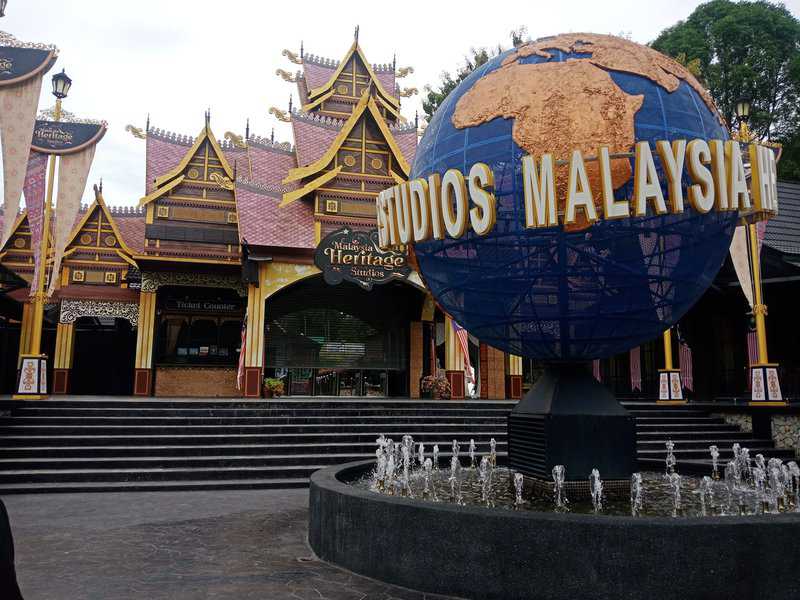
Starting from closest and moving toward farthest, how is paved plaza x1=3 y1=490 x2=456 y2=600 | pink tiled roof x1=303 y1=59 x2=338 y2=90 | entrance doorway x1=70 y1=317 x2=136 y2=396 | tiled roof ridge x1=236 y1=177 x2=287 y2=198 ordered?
paved plaza x1=3 y1=490 x2=456 y2=600
tiled roof ridge x1=236 y1=177 x2=287 y2=198
entrance doorway x1=70 y1=317 x2=136 y2=396
pink tiled roof x1=303 y1=59 x2=338 y2=90

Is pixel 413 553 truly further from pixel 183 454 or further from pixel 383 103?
pixel 383 103

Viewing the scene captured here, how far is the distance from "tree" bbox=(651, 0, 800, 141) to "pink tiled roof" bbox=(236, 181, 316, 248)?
22.7m

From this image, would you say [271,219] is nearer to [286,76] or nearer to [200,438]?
[200,438]

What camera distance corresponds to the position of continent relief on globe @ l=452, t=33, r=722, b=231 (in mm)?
5637

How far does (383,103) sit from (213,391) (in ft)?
47.8

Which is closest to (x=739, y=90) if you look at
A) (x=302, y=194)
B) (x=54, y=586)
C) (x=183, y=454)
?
(x=302, y=194)

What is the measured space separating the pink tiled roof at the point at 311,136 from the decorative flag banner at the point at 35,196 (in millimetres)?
7822

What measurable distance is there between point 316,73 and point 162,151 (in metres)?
8.46

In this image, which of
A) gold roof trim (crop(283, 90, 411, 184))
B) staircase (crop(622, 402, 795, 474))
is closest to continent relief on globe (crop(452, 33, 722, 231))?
staircase (crop(622, 402, 795, 474))

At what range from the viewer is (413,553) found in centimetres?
468

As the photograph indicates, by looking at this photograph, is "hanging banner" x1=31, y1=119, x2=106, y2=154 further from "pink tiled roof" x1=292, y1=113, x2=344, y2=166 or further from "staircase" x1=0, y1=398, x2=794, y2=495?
"pink tiled roof" x1=292, y1=113, x2=344, y2=166

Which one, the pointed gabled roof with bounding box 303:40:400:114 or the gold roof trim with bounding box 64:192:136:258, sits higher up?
the pointed gabled roof with bounding box 303:40:400:114

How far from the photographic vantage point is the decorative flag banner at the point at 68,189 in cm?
1409

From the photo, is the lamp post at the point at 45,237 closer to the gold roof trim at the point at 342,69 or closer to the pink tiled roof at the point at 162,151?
the pink tiled roof at the point at 162,151
